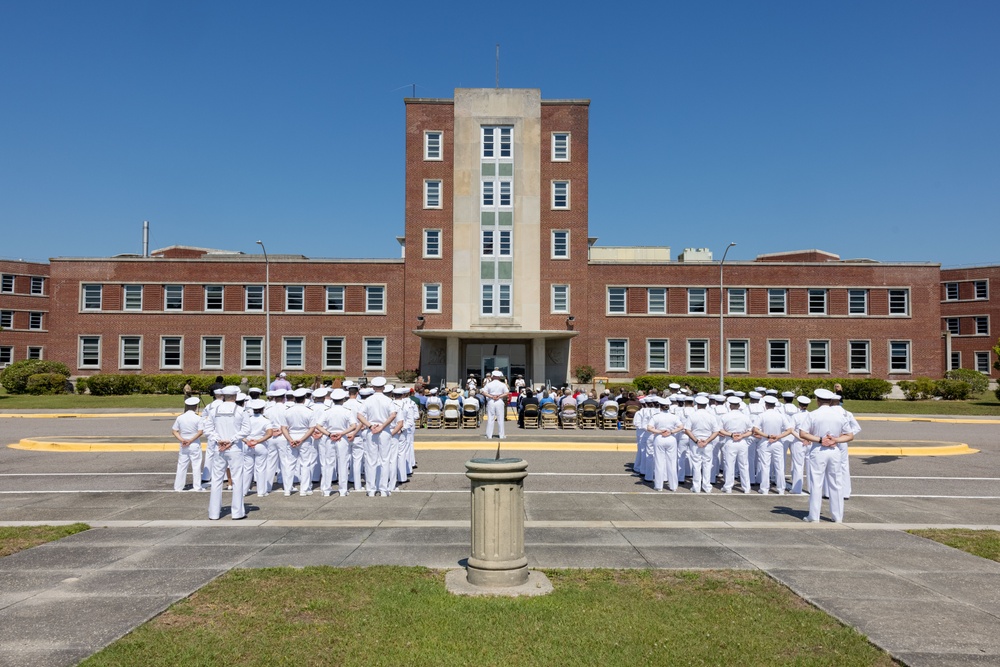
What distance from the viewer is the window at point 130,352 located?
4450cm

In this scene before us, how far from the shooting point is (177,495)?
12.8 meters

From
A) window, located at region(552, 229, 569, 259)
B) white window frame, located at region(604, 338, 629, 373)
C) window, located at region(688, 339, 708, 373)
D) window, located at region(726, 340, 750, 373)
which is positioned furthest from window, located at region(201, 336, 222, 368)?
window, located at region(726, 340, 750, 373)

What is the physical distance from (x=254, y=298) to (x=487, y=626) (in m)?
42.2

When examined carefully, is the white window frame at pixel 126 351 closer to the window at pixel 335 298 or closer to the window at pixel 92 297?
the window at pixel 92 297

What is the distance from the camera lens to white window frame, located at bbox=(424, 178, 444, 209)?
44.0 metres

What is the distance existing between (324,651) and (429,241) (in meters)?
39.7

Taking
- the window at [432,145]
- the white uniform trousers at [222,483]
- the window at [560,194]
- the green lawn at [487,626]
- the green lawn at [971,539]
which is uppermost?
the window at [432,145]

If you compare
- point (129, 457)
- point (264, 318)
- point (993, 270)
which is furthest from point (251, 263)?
point (993, 270)

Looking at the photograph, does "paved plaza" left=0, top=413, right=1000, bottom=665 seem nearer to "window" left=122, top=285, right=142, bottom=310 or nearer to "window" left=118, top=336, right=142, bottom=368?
"window" left=118, top=336, right=142, bottom=368

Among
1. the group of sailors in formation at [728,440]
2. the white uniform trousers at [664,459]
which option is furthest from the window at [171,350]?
the white uniform trousers at [664,459]

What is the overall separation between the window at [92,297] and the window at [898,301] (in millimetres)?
50881

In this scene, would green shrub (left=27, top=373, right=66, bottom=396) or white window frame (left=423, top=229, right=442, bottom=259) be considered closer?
green shrub (left=27, top=373, right=66, bottom=396)

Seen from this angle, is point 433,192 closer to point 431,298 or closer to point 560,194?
point 431,298

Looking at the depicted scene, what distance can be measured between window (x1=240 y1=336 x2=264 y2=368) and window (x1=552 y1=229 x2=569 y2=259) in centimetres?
1946
